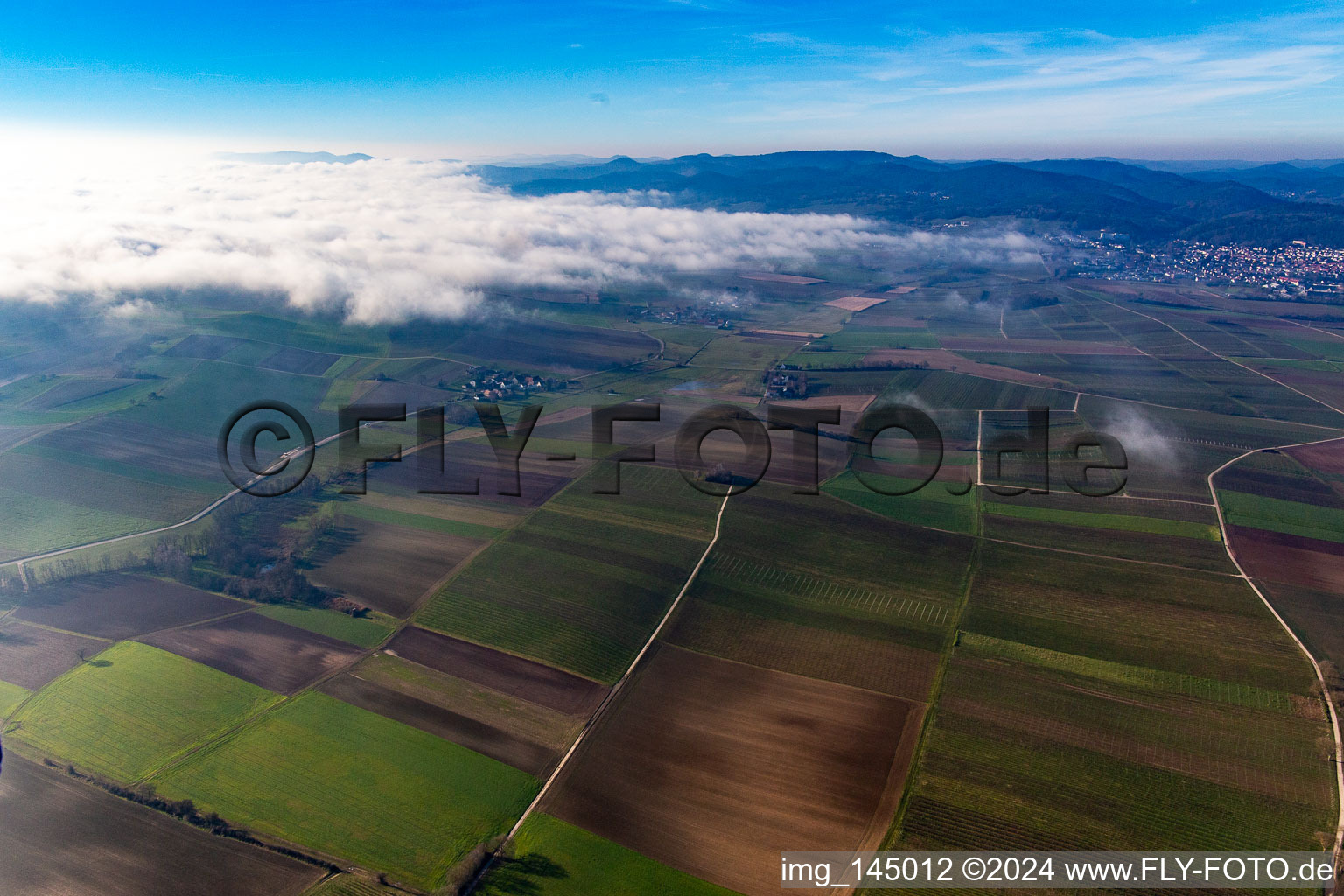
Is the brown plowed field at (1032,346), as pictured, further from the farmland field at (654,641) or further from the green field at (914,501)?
the green field at (914,501)

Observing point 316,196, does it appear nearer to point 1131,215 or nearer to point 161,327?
point 161,327

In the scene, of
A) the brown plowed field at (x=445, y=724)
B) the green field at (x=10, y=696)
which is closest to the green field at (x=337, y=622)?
the brown plowed field at (x=445, y=724)

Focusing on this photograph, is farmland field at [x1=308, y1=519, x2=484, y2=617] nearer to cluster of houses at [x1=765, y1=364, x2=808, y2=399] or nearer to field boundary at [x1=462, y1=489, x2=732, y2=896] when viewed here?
field boundary at [x1=462, y1=489, x2=732, y2=896]

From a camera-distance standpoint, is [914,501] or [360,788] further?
[914,501]

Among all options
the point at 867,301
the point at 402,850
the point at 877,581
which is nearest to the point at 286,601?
the point at 402,850

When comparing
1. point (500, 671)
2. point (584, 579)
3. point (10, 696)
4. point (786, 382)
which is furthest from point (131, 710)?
point (786, 382)

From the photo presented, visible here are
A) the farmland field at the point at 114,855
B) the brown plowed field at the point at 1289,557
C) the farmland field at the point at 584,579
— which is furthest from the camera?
the brown plowed field at the point at 1289,557

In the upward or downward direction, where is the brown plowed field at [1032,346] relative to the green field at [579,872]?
upward

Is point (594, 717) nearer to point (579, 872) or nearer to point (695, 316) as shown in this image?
point (579, 872)
